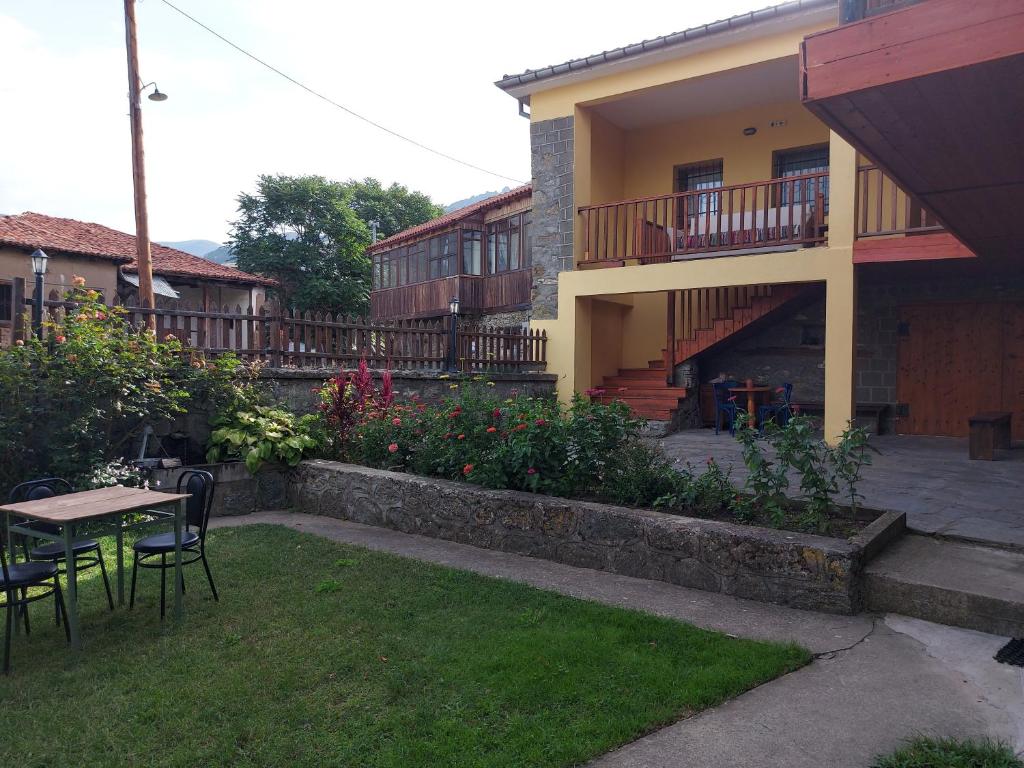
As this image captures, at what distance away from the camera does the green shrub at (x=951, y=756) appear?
7.32ft

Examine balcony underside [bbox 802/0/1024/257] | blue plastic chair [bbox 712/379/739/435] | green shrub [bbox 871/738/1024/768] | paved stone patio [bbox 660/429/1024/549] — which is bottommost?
green shrub [bbox 871/738/1024/768]

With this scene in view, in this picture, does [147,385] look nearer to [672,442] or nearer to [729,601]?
[729,601]

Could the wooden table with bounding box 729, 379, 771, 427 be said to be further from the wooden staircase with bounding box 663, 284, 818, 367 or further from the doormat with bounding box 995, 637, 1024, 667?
the doormat with bounding box 995, 637, 1024, 667

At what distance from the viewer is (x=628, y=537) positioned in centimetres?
448

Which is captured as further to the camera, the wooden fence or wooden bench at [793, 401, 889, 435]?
wooden bench at [793, 401, 889, 435]

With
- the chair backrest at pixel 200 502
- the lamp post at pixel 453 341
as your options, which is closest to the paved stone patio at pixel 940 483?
the lamp post at pixel 453 341

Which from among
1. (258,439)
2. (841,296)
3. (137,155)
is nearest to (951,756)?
(258,439)

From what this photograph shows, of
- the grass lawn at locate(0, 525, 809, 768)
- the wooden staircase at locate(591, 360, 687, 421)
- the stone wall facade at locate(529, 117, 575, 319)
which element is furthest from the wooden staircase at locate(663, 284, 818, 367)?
the grass lawn at locate(0, 525, 809, 768)

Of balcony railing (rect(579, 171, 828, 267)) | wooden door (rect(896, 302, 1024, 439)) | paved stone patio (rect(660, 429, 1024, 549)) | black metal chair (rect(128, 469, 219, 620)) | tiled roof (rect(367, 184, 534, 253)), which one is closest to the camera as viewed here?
black metal chair (rect(128, 469, 219, 620))

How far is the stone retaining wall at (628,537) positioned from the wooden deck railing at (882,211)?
551 centimetres

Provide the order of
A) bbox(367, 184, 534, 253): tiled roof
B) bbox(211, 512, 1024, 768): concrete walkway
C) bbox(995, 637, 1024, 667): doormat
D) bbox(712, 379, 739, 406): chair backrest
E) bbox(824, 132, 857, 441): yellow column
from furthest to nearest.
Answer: bbox(367, 184, 534, 253): tiled roof
bbox(712, 379, 739, 406): chair backrest
bbox(824, 132, 857, 441): yellow column
bbox(995, 637, 1024, 667): doormat
bbox(211, 512, 1024, 768): concrete walkway

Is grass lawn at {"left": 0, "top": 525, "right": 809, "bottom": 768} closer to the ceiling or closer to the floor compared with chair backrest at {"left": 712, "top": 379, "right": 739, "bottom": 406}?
closer to the floor

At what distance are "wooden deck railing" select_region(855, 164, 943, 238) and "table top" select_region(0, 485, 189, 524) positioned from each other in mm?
8470

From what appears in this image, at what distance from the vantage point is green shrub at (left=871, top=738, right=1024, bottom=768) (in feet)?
7.32
